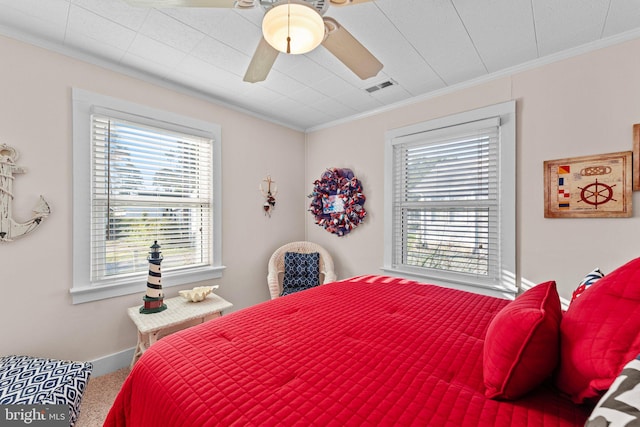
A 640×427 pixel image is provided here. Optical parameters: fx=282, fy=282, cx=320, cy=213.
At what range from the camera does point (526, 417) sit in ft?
2.45

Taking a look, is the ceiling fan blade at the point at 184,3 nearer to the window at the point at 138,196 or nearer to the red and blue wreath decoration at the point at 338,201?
the window at the point at 138,196

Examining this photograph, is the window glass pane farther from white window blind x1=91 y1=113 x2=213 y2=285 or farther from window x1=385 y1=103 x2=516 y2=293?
white window blind x1=91 y1=113 x2=213 y2=285

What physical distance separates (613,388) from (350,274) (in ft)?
9.28

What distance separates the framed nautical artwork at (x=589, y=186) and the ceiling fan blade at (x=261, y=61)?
2135 millimetres

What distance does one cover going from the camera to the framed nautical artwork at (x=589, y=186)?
186cm

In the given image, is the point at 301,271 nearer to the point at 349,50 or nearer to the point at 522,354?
the point at 349,50

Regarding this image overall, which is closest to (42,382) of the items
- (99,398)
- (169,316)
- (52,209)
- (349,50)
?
(99,398)

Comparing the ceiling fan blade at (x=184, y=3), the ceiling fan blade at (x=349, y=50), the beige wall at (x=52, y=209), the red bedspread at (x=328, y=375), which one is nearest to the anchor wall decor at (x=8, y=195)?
the beige wall at (x=52, y=209)

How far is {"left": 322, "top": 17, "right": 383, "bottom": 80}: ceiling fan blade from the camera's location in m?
1.45

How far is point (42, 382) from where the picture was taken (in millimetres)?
1540

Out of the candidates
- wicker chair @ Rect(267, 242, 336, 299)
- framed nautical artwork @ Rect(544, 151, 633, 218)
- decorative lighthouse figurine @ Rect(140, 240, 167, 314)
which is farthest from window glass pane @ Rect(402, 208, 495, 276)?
decorative lighthouse figurine @ Rect(140, 240, 167, 314)

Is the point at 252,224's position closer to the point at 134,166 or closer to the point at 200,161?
the point at 200,161

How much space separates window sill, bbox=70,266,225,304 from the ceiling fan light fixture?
7.18ft

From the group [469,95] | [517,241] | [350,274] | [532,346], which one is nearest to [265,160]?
[350,274]
